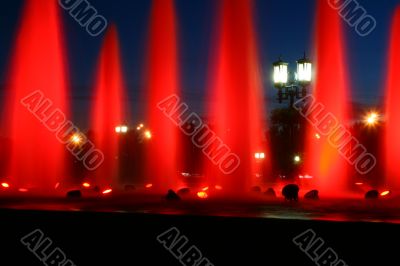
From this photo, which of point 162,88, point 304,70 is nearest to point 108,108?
point 162,88

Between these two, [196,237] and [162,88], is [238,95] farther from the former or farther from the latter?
[196,237]

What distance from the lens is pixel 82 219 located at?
888 cm

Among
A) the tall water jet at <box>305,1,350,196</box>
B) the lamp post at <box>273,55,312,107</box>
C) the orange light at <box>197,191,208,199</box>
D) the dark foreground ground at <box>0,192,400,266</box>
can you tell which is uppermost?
the tall water jet at <box>305,1,350,196</box>

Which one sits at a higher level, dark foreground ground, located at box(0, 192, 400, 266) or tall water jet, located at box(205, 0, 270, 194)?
tall water jet, located at box(205, 0, 270, 194)

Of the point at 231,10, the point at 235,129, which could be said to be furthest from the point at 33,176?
the point at 231,10

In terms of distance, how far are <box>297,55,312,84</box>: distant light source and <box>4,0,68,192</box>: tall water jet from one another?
401 inches

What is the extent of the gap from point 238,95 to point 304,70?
5455 millimetres

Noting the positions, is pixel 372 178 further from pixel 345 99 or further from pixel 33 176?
pixel 33 176

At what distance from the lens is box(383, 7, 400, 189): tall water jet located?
2236 centimetres

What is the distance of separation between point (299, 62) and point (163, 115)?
8028 mm

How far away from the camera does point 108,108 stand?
28812mm

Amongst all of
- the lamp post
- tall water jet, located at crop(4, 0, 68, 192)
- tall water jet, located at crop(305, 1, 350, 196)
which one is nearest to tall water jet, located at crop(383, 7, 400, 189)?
tall water jet, located at crop(305, 1, 350, 196)

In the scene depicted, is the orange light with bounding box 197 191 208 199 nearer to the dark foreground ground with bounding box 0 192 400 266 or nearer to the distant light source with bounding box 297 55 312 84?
the distant light source with bounding box 297 55 312 84

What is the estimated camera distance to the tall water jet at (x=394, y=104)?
22359mm
